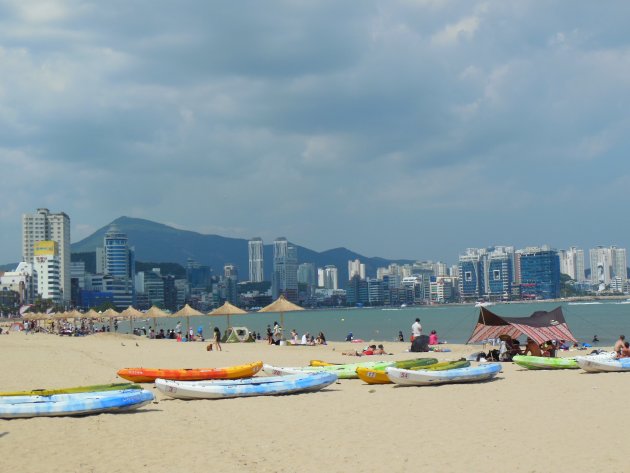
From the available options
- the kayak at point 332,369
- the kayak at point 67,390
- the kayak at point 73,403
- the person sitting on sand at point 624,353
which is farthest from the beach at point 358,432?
the person sitting on sand at point 624,353

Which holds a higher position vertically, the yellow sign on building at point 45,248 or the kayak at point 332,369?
the yellow sign on building at point 45,248

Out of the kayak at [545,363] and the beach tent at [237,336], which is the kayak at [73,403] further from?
the beach tent at [237,336]

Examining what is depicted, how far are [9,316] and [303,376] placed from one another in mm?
→ 160267

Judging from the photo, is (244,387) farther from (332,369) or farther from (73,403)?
(332,369)

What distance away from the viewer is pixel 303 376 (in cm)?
1641

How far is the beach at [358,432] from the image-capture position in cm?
933

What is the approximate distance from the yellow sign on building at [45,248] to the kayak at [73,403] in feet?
629

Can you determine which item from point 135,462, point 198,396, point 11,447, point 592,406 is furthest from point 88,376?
point 592,406

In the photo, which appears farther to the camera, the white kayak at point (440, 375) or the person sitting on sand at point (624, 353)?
the person sitting on sand at point (624, 353)

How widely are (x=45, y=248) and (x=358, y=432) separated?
199m

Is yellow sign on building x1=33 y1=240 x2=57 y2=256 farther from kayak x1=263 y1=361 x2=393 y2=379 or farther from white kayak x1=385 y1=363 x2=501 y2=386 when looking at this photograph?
white kayak x1=385 y1=363 x2=501 y2=386

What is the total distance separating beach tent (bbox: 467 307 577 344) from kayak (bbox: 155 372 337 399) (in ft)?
28.0

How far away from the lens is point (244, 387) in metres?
15.5

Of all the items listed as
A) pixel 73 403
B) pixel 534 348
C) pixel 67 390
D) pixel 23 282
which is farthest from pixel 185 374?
pixel 23 282
